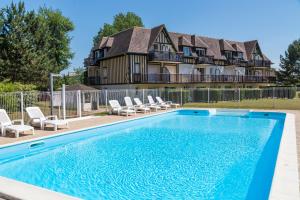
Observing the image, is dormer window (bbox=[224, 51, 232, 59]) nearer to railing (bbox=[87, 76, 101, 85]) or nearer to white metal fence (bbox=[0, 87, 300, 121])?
white metal fence (bbox=[0, 87, 300, 121])

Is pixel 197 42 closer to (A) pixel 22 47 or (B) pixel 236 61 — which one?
(B) pixel 236 61

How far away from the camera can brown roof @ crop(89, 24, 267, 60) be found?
102ft

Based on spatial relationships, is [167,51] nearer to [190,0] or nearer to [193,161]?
[190,0]

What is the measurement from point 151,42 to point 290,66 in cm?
4629

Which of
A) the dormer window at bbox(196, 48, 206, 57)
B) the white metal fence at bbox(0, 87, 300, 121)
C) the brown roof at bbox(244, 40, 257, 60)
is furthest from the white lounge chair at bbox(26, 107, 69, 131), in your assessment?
the brown roof at bbox(244, 40, 257, 60)

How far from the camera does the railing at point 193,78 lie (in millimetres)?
30448

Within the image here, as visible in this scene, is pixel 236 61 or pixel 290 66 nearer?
pixel 236 61

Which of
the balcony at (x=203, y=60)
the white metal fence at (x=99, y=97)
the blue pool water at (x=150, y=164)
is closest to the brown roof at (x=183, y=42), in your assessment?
the balcony at (x=203, y=60)

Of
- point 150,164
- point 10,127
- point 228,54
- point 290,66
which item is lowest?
point 150,164

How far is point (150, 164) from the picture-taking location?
8.03m

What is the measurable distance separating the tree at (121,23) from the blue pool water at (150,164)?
136 ft

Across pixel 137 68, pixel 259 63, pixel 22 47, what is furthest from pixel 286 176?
pixel 259 63

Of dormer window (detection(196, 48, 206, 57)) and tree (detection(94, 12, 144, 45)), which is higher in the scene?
tree (detection(94, 12, 144, 45))

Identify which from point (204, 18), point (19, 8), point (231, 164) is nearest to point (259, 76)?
point (204, 18)
